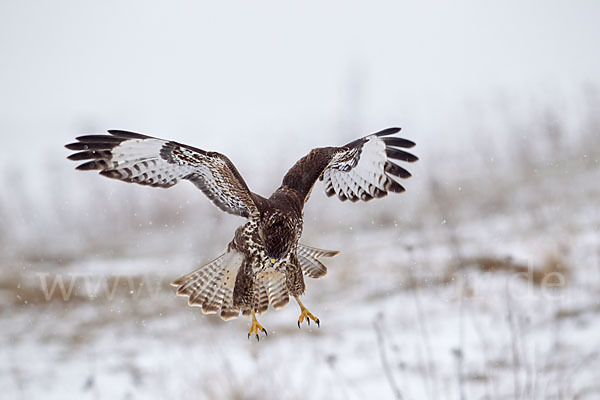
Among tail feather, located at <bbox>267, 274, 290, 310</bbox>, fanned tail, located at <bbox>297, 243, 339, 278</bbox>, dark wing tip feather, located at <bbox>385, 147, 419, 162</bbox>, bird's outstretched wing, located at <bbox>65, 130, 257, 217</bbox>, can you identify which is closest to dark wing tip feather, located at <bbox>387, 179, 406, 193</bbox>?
dark wing tip feather, located at <bbox>385, 147, 419, 162</bbox>

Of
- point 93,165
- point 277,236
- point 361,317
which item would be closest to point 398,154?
point 277,236

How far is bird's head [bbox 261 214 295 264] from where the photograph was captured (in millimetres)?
2955

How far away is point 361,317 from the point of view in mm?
7883

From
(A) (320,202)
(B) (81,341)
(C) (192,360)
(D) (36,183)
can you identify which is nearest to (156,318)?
(B) (81,341)

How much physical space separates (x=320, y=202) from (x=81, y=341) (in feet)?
18.2

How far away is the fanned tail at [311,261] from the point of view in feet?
11.8

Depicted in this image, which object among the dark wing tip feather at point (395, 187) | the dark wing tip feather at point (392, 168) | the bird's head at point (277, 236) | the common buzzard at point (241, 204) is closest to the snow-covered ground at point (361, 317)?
the dark wing tip feather at point (395, 187)

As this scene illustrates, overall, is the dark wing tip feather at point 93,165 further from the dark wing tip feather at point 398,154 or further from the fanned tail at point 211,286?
the dark wing tip feather at point 398,154

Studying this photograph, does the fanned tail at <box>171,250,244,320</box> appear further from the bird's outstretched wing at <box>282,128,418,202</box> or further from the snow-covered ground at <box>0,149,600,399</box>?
the snow-covered ground at <box>0,149,600,399</box>

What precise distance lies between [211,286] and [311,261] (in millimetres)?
655

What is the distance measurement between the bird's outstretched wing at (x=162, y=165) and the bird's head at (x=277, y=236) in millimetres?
145

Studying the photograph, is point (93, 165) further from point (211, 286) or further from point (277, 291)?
point (277, 291)

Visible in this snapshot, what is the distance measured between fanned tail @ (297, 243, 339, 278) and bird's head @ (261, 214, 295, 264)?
0.60 meters

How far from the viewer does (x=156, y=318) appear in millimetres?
8016
